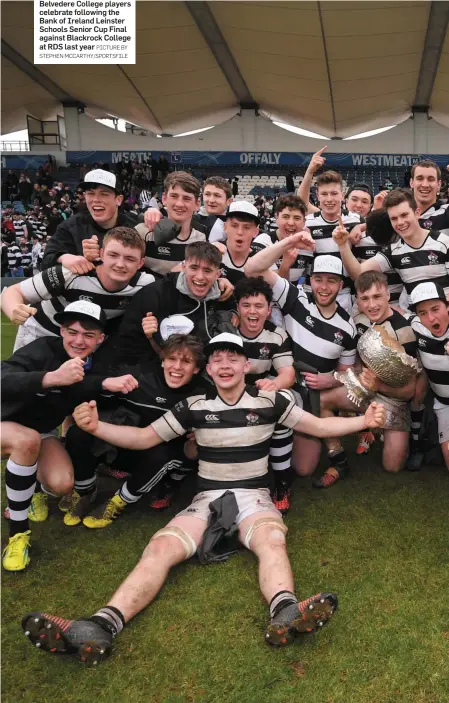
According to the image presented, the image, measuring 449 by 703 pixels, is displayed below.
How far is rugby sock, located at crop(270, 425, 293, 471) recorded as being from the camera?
424 cm

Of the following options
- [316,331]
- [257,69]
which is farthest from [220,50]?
[316,331]

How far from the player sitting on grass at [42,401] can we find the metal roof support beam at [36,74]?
96.3 feet

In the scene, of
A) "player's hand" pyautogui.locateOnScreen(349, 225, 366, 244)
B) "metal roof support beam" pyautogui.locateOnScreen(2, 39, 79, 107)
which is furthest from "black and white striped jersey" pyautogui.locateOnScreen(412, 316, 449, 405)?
"metal roof support beam" pyautogui.locateOnScreen(2, 39, 79, 107)

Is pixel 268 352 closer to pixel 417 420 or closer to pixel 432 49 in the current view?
pixel 417 420

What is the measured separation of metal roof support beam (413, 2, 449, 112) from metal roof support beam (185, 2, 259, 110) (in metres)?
9.17

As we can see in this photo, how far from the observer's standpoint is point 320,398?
480 centimetres

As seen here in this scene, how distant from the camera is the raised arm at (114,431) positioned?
3438mm

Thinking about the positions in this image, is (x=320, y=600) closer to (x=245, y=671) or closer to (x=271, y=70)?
(x=245, y=671)

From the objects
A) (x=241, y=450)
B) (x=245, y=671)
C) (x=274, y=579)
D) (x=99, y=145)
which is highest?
(x=99, y=145)

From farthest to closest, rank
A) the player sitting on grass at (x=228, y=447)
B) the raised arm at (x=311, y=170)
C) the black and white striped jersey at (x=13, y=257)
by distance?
the black and white striped jersey at (x=13, y=257) → the raised arm at (x=311, y=170) → the player sitting on grass at (x=228, y=447)

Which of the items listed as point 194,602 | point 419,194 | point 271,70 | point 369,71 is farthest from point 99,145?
point 194,602

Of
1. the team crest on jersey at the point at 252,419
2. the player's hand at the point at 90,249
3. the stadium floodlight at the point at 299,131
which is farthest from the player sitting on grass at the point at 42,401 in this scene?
the stadium floodlight at the point at 299,131

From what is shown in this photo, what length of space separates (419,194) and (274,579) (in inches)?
159

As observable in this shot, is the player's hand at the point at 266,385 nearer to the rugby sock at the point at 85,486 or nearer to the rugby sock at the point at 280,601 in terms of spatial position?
the rugby sock at the point at 280,601
